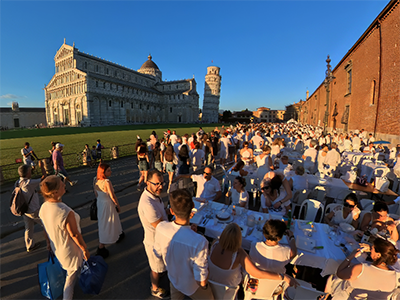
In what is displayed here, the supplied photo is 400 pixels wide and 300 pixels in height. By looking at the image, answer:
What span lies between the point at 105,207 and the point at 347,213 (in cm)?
468

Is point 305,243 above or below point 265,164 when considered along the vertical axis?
below

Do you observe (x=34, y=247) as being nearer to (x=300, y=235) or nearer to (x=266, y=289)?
(x=266, y=289)

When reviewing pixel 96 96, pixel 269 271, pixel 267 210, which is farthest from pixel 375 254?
pixel 96 96

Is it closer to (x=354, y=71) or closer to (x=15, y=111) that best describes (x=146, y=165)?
(x=354, y=71)

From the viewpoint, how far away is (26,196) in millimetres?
3660

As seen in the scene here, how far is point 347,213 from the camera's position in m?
3.63

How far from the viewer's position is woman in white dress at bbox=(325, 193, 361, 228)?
11.4 feet

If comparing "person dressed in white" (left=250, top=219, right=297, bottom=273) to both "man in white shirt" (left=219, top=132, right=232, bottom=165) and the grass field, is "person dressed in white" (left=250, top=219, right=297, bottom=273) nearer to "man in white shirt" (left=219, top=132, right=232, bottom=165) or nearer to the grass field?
"man in white shirt" (left=219, top=132, right=232, bottom=165)

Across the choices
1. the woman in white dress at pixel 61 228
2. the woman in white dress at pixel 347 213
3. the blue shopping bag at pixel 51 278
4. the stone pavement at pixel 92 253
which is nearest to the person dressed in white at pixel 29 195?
the stone pavement at pixel 92 253

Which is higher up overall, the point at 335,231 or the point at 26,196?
the point at 26,196

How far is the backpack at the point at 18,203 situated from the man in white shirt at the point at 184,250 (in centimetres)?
321

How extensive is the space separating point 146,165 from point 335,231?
19.9 feet

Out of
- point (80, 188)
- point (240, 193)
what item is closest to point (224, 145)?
point (240, 193)

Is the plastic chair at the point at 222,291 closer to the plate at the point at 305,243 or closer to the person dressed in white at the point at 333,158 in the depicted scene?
the plate at the point at 305,243
